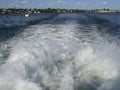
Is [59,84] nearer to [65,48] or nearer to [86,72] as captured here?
[86,72]

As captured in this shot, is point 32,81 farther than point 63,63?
No

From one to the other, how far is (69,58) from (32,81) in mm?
2367

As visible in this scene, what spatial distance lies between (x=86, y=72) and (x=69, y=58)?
57.3 inches

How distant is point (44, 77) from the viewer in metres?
7.22

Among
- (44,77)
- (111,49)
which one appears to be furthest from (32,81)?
(111,49)

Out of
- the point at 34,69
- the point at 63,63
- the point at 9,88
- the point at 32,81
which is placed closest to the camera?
the point at 9,88

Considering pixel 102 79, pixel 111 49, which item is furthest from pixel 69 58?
pixel 102 79

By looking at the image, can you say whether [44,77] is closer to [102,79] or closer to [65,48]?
[102,79]

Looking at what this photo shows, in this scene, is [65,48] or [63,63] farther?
[65,48]

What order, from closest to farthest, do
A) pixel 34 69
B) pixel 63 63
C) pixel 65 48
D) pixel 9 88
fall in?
1. pixel 9 88
2. pixel 34 69
3. pixel 63 63
4. pixel 65 48

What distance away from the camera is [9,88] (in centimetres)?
643

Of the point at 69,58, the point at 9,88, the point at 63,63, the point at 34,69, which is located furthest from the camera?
the point at 69,58

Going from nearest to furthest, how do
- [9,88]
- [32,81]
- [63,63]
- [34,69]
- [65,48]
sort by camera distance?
1. [9,88]
2. [32,81]
3. [34,69]
4. [63,63]
5. [65,48]

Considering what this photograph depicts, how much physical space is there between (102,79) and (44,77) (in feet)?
4.25
